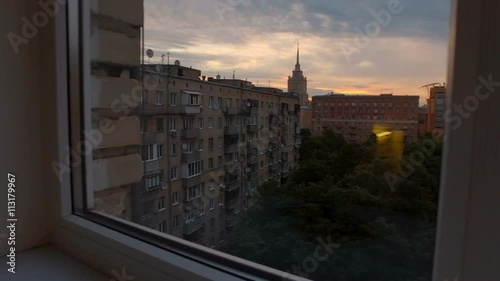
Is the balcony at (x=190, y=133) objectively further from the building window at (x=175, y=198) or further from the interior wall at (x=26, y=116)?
the interior wall at (x=26, y=116)

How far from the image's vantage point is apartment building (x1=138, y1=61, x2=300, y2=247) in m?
0.87

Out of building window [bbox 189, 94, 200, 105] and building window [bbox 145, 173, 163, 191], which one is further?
building window [bbox 145, 173, 163, 191]

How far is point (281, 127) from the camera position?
87cm

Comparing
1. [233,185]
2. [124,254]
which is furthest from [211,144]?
[124,254]

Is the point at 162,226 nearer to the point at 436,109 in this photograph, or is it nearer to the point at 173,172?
the point at 173,172

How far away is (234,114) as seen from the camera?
905mm

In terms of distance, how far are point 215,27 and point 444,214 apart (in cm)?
69

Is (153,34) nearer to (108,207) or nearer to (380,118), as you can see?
(108,207)

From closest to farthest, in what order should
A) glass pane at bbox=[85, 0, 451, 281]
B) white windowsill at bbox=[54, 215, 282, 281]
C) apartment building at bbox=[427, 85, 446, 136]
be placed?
apartment building at bbox=[427, 85, 446, 136] → glass pane at bbox=[85, 0, 451, 281] → white windowsill at bbox=[54, 215, 282, 281]

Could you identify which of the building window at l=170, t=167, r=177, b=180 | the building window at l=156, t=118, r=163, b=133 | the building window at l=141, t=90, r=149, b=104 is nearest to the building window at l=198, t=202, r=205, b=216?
the building window at l=170, t=167, r=177, b=180

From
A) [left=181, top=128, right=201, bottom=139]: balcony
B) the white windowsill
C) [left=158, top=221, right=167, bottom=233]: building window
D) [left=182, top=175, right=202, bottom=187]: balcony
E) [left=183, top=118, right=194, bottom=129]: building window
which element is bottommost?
the white windowsill

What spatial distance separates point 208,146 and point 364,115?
418 mm

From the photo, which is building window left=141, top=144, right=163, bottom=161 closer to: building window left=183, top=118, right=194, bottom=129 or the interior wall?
building window left=183, top=118, right=194, bottom=129

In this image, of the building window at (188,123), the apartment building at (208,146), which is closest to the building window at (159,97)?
the apartment building at (208,146)
